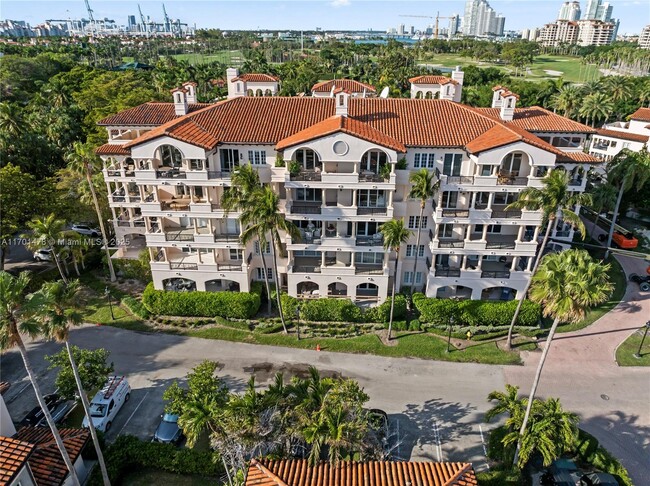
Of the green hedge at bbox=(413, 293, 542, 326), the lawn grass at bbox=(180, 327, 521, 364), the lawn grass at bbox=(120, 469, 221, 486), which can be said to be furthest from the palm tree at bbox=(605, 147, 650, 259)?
the lawn grass at bbox=(120, 469, 221, 486)

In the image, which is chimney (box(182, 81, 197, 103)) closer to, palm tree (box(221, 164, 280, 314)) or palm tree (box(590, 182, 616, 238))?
palm tree (box(221, 164, 280, 314))

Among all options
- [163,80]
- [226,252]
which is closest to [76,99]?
[163,80]

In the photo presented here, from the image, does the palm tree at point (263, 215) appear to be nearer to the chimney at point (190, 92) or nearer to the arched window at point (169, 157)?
the arched window at point (169, 157)

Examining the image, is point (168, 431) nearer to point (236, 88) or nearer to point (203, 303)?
point (203, 303)

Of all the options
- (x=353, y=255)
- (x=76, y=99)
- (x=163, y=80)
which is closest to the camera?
Result: (x=353, y=255)

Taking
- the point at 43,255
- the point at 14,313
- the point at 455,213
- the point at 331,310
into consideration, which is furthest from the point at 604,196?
the point at 43,255

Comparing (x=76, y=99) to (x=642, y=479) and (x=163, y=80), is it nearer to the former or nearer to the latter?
(x=163, y=80)
